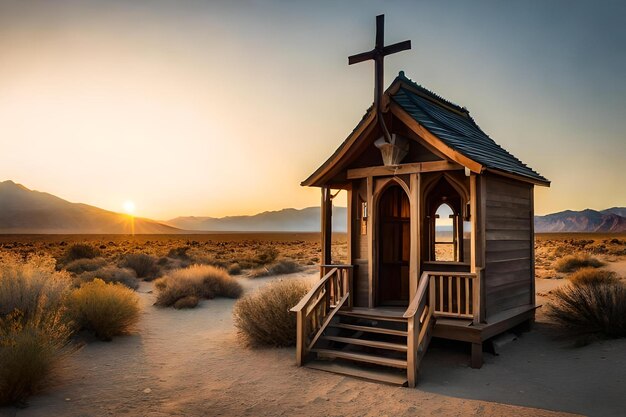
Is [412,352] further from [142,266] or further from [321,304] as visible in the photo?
[142,266]

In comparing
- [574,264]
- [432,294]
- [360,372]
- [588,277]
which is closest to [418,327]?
[432,294]

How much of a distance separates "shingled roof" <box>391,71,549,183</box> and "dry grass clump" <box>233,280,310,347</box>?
14.7 feet

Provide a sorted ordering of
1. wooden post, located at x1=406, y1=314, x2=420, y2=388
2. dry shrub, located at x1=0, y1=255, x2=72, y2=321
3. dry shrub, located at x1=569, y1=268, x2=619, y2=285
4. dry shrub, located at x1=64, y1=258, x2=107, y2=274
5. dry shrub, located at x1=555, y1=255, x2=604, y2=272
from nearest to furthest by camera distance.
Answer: wooden post, located at x1=406, y1=314, x2=420, y2=388
dry shrub, located at x1=0, y1=255, x2=72, y2=321
dry shrub, located at x1=569, y1=268, x2=619, y2=285
dry shrub, located at x1=64, y1=258, x2=107, y2=274
dry shrub, located at x1=555, y1=255, x2=604, y2=272

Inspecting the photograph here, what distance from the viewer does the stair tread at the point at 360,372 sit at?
706 centimetres

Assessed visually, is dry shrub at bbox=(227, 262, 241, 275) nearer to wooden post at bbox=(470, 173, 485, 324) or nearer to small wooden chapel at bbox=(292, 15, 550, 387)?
small wooden chapel at bbox=(292, 15, 550, 387)

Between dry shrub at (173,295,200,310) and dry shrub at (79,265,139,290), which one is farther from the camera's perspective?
dry shrub at (79,265,139,290)

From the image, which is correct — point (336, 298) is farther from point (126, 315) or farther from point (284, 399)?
point (126, 315)

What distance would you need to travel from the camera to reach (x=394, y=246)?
409 inches

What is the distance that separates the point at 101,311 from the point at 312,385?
5349mm

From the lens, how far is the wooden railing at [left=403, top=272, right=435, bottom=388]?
274 inches

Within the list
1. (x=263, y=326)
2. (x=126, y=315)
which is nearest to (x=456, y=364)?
(x=263, y=326)

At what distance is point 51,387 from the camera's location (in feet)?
22.0

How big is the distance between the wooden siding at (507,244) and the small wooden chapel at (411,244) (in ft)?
0.07

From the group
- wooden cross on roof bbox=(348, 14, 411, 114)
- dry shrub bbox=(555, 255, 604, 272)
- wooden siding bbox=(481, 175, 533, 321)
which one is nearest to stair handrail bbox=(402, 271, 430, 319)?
wooden siding bbox=(481, 175, 533, 321)
